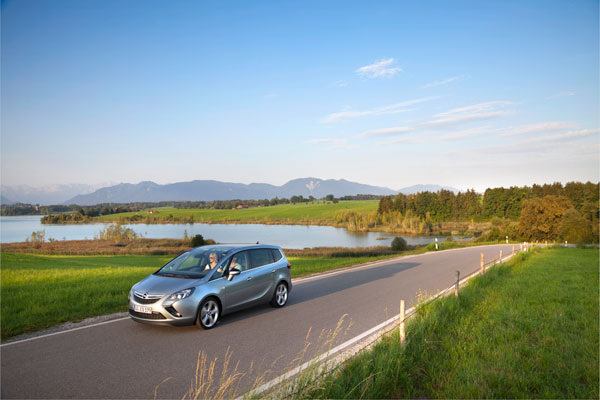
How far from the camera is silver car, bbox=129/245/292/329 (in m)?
7.01

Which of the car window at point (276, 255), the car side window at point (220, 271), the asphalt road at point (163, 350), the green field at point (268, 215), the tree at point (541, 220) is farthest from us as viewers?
the green field at point (268, 215)

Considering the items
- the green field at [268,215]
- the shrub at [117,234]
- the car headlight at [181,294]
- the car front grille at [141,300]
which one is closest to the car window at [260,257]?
→ the car headlight at [181,294]

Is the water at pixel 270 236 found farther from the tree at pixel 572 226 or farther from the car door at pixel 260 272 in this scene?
the car door at pixel 260 272

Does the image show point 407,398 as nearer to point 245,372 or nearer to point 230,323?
point 245,372

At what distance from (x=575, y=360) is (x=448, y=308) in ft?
8.22

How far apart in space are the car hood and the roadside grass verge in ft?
12.2

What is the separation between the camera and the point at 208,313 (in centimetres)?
743

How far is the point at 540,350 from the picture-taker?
5.72m

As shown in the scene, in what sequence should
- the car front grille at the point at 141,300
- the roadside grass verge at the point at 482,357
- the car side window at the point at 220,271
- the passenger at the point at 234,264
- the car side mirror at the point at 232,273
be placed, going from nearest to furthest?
the roadside grass verge at the point at 482,357 < the car front grille at the point at 141,300 < the car side window at the point at 220,271 < the car side mirror at the point at 232,273 < the passenger at the point at 234,264

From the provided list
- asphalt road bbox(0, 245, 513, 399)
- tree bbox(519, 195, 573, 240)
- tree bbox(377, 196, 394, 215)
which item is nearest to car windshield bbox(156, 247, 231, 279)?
asphalt road bbox(0, 245, 513, 399)

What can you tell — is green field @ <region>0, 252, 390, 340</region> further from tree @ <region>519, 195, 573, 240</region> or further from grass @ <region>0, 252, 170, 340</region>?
tree @ <region>519, 195, 573, 240</region>

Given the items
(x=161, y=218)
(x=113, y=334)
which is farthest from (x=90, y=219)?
(x=113, y=334)

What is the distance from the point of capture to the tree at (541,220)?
64938 millimetres

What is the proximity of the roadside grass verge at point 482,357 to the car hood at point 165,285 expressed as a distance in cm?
372
